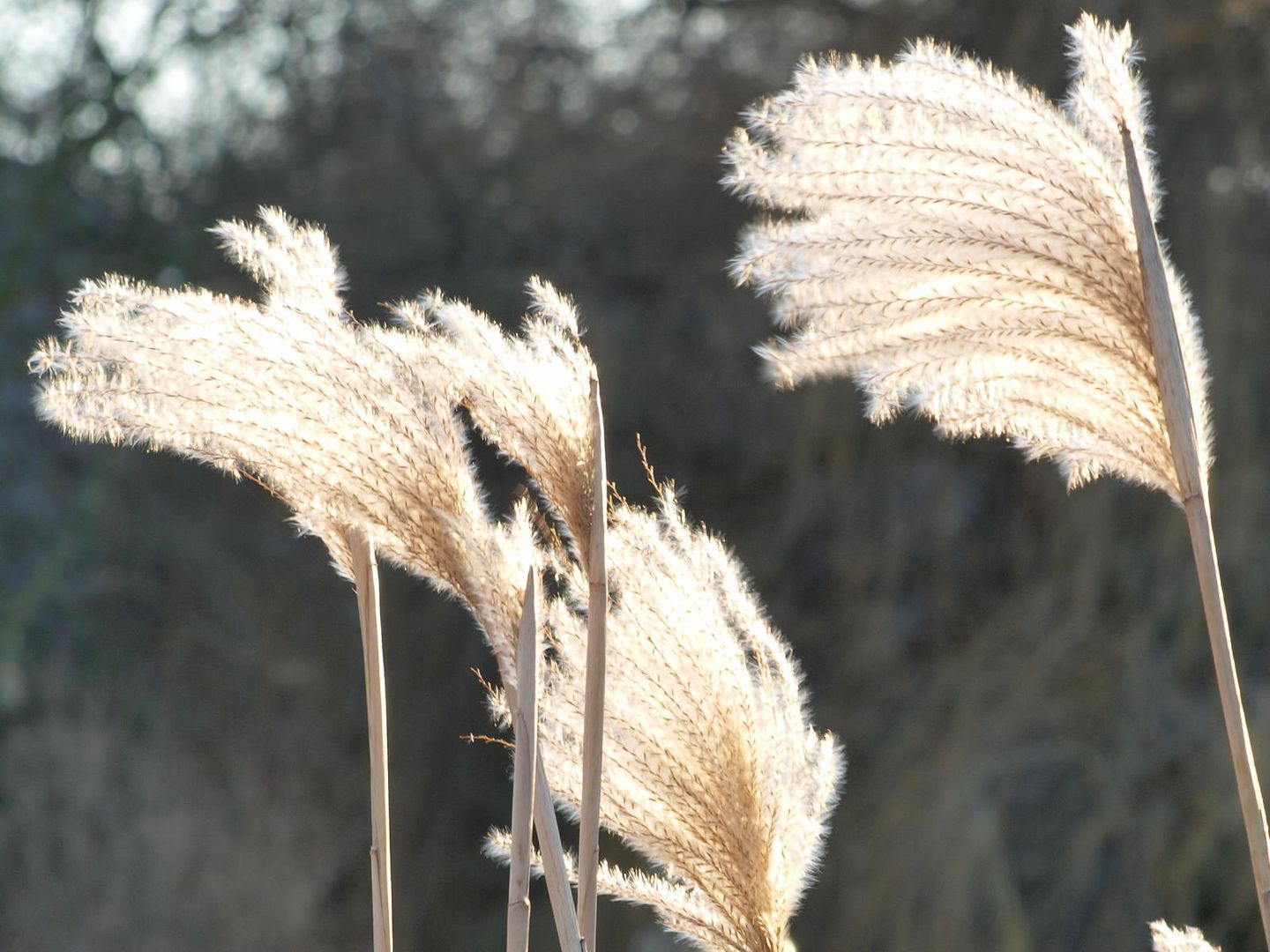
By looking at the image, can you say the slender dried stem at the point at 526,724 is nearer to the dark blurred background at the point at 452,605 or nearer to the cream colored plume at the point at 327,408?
the cream colored plume at the point at 327,408

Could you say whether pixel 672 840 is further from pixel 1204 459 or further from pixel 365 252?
pixel 365 252

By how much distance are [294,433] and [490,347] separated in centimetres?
13

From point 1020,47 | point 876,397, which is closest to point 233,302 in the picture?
point 876,397

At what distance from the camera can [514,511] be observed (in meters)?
0.87

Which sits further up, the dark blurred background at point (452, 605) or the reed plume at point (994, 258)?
the dark blurred background at point (452, 605)

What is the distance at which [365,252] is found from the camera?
5.10 meters

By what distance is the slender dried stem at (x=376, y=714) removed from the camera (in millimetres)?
869

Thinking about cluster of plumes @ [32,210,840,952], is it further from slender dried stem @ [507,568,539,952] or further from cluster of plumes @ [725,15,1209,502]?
cluster of plumes @ [725,15,1209,502]

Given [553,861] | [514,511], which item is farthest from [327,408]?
[553,861]

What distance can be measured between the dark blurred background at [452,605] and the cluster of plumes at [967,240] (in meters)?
3.25

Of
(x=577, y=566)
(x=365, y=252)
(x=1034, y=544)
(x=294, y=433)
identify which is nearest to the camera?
(x=294, y=433)

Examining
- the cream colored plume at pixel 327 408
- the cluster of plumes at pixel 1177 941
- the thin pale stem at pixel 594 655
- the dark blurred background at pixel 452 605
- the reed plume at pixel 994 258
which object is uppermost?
the dark blurred background at pixel 452 605

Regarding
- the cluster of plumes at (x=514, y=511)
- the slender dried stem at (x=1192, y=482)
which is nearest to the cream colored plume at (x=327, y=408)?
the cluster of plumes at (x=514, y=511)

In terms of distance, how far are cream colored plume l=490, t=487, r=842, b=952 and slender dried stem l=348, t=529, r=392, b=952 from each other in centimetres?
8
